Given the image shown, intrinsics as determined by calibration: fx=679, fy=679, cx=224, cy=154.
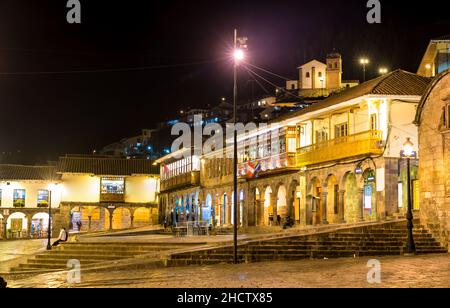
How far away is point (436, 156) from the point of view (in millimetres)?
24062

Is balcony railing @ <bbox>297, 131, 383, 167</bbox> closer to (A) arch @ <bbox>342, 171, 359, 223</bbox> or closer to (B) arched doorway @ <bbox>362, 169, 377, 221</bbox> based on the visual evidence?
(B) arched doorway @ <bbox>362, 169, 377, 221</bbox>

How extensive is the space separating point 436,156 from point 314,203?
36.4 ft

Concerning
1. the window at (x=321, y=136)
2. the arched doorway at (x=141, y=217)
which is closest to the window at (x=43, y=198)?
the arched doorway at (x=141, y=217)

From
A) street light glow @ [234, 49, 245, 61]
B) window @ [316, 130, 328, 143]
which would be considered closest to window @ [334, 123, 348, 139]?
window @ [316, 130, 328, 143]

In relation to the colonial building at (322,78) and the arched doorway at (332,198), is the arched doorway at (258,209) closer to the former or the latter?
the arched doorway at (332,198)

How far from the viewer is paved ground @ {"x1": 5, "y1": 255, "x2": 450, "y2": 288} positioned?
48.3ft

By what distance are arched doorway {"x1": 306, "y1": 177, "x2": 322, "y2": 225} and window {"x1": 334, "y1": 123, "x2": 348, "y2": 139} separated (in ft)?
8.79

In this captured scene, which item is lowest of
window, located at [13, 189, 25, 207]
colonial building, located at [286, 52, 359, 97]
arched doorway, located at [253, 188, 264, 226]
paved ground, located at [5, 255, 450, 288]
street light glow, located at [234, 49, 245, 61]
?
paved ground, located at [5, 255, 450, 288]

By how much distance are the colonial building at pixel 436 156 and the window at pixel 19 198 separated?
46787 millimetres

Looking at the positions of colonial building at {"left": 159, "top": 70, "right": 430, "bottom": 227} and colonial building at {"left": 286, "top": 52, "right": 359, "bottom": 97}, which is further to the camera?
colonial building at {"left": 286, "top": 52, "right": 359, "bottom": 97}

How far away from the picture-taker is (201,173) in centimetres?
5022

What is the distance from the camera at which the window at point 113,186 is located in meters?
64.7
